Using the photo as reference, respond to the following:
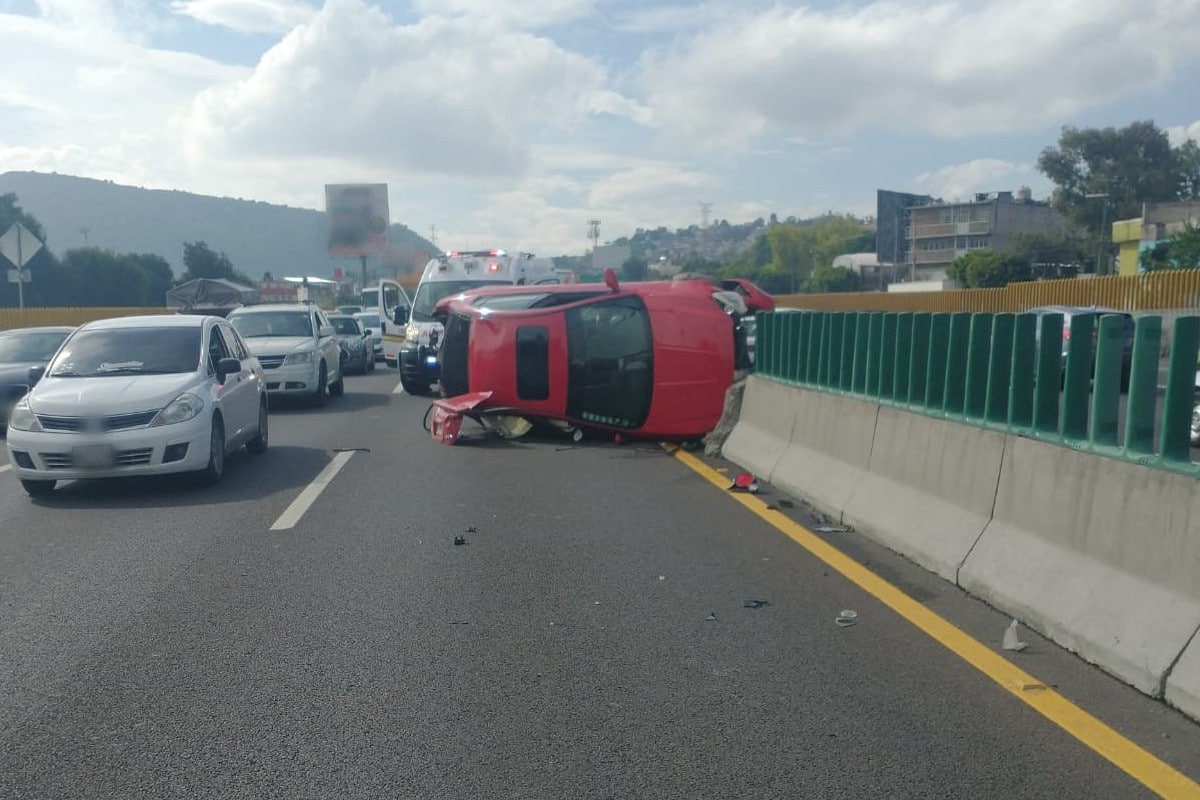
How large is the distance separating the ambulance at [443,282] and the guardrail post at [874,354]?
14.2 meters

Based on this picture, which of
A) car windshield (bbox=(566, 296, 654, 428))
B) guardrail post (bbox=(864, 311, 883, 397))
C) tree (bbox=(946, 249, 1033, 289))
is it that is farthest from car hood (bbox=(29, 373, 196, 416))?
tree (bbox=(946, 249, 1033, 289))

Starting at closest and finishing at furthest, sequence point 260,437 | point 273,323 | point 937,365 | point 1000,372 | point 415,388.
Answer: point 1000,372 → point 937,365 → point 260,437 → point 273,323 → point 415,388

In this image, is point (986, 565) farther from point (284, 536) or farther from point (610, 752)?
point (284, 536)

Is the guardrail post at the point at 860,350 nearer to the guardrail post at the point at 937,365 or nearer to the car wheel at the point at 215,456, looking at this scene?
the guardrail post at the point at 937,365

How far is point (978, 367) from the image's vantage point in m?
7.22

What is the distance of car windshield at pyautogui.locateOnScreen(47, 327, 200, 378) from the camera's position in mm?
11547

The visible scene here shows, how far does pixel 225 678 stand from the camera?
5.37 metres

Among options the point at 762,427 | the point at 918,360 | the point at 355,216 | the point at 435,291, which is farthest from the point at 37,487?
the point at 355,216

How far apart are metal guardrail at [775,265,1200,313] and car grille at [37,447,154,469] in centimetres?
1625

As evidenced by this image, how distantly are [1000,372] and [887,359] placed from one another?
1.90m

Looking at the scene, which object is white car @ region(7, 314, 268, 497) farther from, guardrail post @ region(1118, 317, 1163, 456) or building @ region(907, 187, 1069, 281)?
building @ region(907, 187, 1069, 281)

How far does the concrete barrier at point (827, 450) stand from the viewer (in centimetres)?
Answer: 877

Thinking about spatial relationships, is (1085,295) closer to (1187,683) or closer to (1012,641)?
(1012,641)

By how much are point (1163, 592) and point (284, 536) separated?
6.12m
